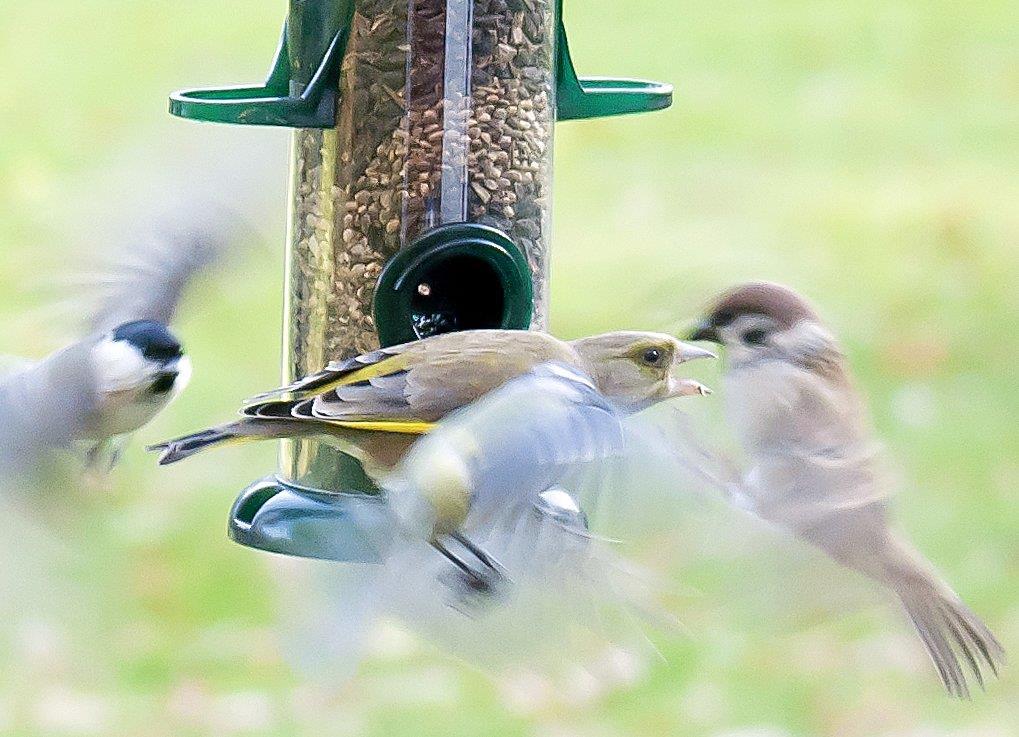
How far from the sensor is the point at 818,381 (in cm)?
186

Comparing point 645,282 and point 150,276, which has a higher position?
point 150,276

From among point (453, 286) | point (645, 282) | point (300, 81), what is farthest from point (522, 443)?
point (645, 282)

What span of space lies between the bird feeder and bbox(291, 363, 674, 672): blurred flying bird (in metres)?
0.27

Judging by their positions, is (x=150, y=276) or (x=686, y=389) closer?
(x=686, y=389)

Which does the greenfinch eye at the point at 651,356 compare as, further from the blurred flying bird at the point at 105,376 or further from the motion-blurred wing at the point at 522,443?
the blurred flying bird at the point at 105,376

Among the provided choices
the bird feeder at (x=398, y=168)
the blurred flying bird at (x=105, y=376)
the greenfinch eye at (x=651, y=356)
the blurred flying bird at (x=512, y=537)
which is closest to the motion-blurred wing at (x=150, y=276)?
the blurred flying bird at (x=105, y=376)

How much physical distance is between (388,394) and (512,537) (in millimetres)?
192

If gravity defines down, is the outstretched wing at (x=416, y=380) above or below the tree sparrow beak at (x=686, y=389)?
above

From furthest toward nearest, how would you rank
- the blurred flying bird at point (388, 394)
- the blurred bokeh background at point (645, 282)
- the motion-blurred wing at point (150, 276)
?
the blurred bokeh background at point (645, 282) < the motion-blurred wing at point (150, 276) < the blurred flying bird at point (388, 394)

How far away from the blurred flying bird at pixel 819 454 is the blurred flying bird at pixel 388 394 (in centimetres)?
8

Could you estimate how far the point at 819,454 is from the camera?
1.82 meters

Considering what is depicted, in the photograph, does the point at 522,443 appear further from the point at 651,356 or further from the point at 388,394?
the point at 651,356

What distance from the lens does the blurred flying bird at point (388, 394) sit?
1689 mm

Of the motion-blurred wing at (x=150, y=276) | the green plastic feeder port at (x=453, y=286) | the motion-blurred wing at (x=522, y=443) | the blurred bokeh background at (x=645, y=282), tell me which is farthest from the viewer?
the blurred bokeh background at (x=645, y=282)
